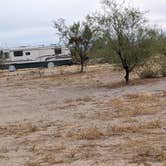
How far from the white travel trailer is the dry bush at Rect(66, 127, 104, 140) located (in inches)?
3622

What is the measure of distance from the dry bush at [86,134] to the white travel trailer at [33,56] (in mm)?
91997

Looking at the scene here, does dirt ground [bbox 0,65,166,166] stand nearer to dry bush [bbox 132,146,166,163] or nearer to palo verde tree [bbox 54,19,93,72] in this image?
dry bush [bbox 132,146,166,163]

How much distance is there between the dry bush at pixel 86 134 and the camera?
12.4 metres

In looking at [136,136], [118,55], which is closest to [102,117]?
[136,136]

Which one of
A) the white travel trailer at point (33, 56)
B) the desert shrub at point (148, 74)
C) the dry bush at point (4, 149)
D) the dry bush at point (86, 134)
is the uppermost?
the dry bush at point (86, 134)

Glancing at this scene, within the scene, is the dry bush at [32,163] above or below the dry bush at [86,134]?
above

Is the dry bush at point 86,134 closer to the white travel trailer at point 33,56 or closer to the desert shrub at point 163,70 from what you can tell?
the desert shrub at point 163,70

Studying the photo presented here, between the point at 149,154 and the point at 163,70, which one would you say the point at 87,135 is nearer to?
the point at 149,154

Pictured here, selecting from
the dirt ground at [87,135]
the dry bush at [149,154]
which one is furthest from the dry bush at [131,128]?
the dry bush at [149,154]

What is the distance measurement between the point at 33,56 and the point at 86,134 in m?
101

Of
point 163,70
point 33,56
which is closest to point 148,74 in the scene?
point 163,70

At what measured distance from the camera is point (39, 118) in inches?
690

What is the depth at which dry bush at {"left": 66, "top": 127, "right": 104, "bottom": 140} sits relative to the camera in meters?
12.4

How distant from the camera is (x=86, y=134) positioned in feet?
42.1
